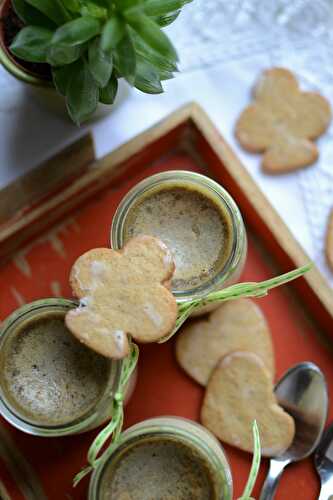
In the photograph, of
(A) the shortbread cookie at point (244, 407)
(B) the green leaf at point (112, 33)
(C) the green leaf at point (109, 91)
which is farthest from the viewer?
(A) the shortbread cookie at point (244, 407)

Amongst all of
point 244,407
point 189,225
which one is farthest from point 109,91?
point 244,407

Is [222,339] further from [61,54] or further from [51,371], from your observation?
Result: [61,54]

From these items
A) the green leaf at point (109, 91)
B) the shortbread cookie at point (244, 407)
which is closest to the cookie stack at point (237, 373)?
the shortbread cookie at point (244, 407)

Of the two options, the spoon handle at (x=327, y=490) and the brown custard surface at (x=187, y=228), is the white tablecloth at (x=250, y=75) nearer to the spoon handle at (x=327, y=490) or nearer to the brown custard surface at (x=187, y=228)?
the brown custard surface at (x=187, y=228)

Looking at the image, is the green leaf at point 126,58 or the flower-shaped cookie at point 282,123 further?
the flower-shaped cookie at point 282,123

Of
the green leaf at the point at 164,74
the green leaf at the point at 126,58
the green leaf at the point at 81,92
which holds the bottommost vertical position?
the green leaf at the point at 164,74

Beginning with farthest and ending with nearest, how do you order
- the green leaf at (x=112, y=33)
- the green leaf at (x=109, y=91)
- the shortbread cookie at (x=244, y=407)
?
the shortbread cookie at (x=244, y=407) < the green leaf at (x=109, y=91) < the green leaf at (x=112, y=33)

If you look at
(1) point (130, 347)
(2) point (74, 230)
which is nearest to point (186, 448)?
(1) point (130, 347)
